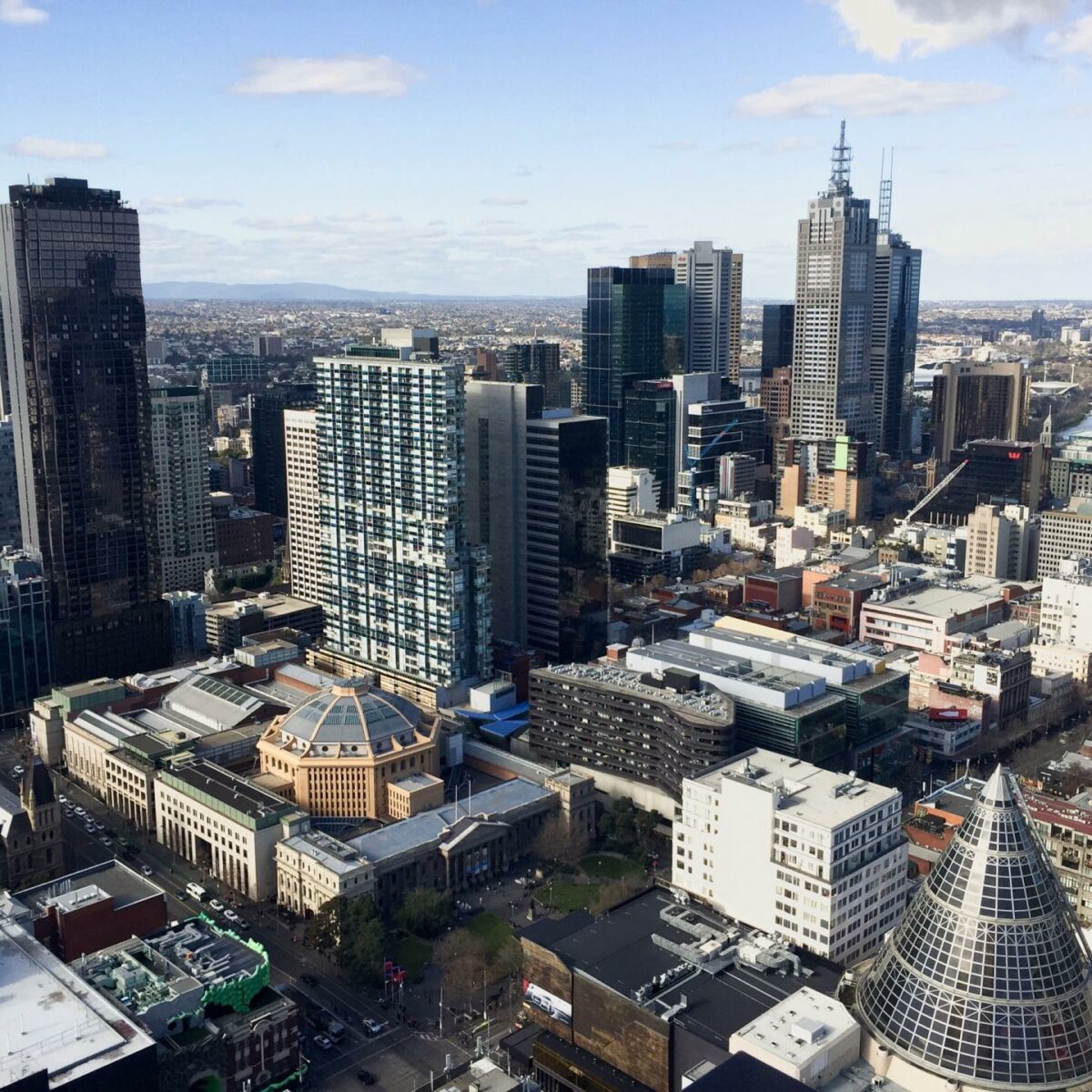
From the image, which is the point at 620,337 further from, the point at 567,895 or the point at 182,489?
the point at 567,895

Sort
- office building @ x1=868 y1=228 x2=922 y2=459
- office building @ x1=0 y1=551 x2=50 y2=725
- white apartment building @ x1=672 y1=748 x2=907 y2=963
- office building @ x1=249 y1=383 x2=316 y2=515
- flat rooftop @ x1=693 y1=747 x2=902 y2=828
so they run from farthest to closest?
office building @ x1=868 y1=228 x2=922 y2=459
office building @ x1=249 y1=383 x2=316 y2=515
office building @ x1=0 y1=551 x2=50 y2=725
flat rooftop @ x1=693 y1=747 x2=902 y2=828
white apartment building @ x1=672 y1=748 x2=907 y2=963

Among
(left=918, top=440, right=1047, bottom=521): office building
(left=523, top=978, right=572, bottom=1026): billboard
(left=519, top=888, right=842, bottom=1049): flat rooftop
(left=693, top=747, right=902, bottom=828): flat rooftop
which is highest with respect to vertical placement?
(left=918, top=440, right=1047, bottom=521): office building

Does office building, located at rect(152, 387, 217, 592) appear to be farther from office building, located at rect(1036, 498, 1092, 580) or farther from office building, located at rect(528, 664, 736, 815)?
office building, located at rect(1036, 498, 1092, 580)

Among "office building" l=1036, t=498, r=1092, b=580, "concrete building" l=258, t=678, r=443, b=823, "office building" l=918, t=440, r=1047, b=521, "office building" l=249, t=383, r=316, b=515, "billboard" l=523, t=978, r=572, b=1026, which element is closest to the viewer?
"billboard" l=523, t=978, r=572, b=1026

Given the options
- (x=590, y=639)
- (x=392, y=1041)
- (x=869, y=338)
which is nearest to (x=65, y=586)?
(x=590, y=639)

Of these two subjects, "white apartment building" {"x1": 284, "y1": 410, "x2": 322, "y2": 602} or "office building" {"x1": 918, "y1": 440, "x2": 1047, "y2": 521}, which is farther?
"office building" {"x1": 918, "y1": 440, "x2": 1047, "y2": 521}

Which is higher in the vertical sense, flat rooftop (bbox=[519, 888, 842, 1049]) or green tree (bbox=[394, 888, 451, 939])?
flat rooftop (bbox=[519, 888, 842, 1049])

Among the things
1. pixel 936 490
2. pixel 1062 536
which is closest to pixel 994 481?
pixel 936 490

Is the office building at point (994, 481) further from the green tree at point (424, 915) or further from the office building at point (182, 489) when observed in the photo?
the green tree at point (424, 915)

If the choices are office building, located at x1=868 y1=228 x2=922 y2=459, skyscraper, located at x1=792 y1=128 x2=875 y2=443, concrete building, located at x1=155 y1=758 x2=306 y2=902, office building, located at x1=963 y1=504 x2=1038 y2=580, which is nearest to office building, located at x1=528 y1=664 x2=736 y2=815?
concrete building, located at x1=155 y1=758 x2=306 y2=902
